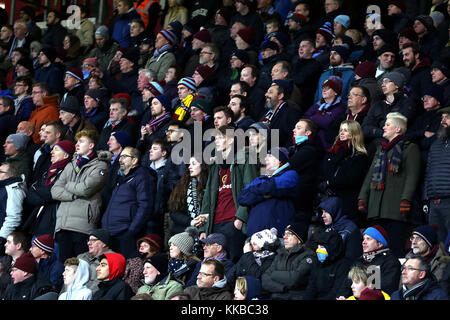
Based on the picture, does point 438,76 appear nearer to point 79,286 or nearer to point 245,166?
point 245,166

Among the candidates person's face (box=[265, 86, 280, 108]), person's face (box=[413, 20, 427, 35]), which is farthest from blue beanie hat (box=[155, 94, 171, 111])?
person's face (box=[413, 20, 427, 35])

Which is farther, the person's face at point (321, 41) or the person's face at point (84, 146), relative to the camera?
the person's face at point (321, 41)

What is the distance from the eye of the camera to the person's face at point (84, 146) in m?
12.2

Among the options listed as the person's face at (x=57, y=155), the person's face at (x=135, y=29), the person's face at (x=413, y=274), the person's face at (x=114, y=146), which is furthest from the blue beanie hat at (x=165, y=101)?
the person's face at (x=413, y=274)

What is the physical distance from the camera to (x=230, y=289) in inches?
370

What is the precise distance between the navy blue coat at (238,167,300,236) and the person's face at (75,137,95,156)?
2.73 metres

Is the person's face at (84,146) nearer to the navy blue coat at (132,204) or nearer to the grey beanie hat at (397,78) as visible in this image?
the navy blue coat at (132,204)

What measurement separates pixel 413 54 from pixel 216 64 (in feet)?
10.2

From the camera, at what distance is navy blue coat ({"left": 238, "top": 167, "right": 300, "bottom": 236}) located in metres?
10.1

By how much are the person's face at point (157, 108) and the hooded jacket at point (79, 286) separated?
9.46 ft

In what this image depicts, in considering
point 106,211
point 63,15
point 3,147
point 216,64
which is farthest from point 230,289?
point 63,15

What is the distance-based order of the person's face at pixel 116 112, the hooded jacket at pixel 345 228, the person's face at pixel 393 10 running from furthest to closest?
the person's face at pixel 393 10
the person's face at pixel 116 112
the hooded jacket at pixel 345 228

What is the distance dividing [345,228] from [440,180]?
1155 millimetres

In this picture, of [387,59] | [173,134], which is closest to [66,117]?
[173,134]
